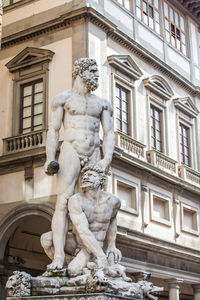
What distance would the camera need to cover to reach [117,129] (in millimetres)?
19078

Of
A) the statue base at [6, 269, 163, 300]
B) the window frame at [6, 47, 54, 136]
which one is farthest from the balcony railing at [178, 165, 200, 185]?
the statue base at [6, 269, 163, 300]

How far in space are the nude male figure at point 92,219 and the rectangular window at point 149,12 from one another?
15148mm

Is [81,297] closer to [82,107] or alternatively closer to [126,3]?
[82,107]

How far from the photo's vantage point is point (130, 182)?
18969 millimetres

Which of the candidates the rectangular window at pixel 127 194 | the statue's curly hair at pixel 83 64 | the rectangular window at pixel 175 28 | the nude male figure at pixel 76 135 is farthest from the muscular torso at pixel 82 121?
the rectangular window at pixel 175 28

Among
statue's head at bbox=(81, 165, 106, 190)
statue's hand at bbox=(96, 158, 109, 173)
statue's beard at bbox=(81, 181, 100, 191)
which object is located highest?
statue's hand at bbox=(96, 158, 109, 173)

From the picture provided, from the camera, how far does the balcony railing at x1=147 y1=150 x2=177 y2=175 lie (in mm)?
20219

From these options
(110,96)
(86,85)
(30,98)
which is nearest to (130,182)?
(110,96)

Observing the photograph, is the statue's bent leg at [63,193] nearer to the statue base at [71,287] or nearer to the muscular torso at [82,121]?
the muscular torso at [82,121]

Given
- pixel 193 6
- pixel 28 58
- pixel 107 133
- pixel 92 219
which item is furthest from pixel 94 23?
pixel 92 219

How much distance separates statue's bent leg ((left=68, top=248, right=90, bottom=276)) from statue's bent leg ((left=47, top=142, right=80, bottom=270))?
14 centimetres

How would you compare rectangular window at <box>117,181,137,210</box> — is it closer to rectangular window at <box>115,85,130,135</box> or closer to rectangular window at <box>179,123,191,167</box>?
rectangular window at <box>115,85,130,135</box>

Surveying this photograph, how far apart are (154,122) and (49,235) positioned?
556 inches

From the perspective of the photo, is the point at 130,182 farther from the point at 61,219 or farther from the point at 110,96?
the point at 61,219
